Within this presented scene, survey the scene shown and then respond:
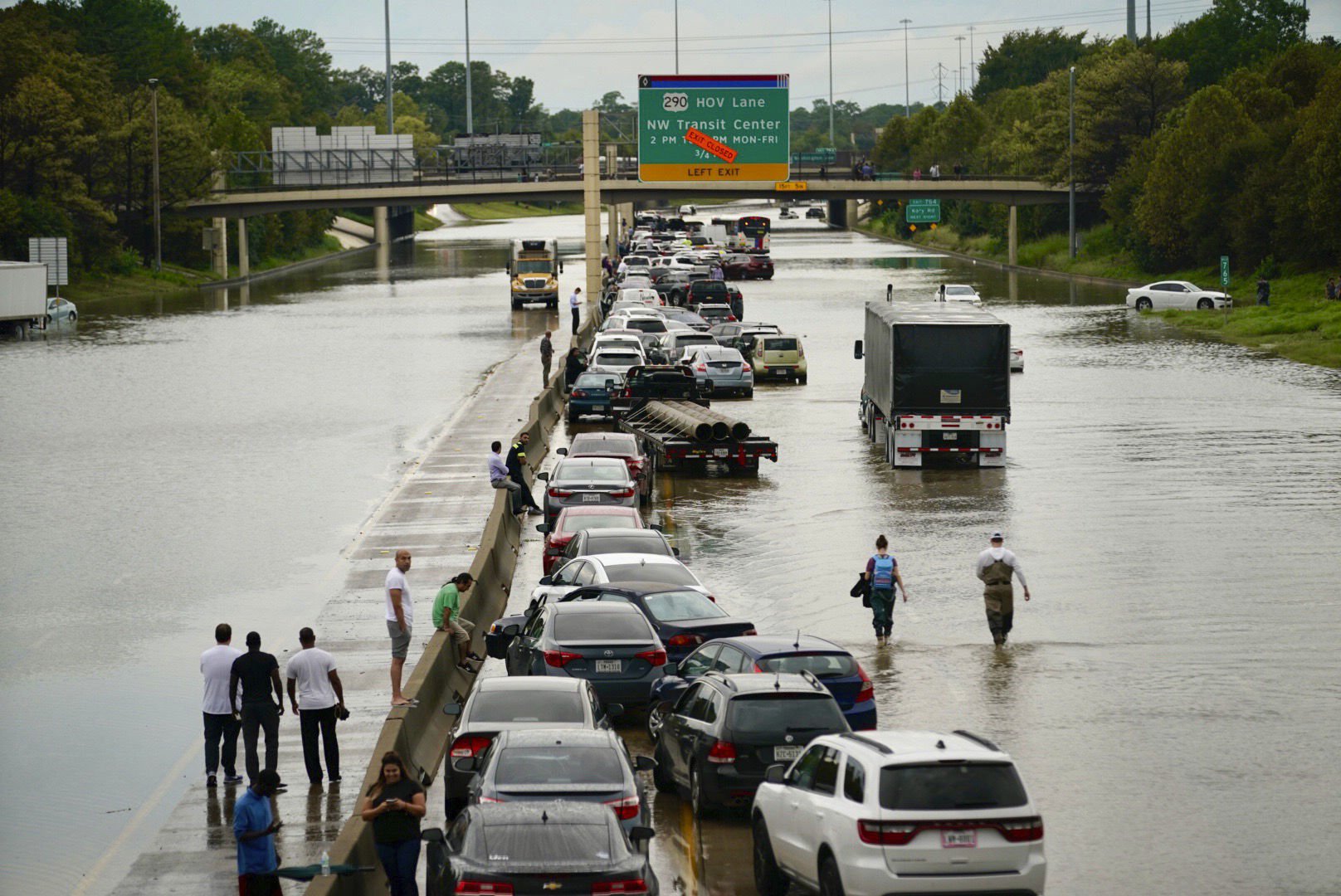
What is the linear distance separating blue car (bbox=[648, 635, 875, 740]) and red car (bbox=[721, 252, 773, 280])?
92.9 meters

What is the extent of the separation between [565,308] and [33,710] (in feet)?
230

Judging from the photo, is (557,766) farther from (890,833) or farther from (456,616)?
(456,616)

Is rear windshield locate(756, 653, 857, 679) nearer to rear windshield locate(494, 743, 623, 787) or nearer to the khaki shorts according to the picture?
rear windshield locate(494, 743, 623, 787)

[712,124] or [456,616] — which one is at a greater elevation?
[712,124]

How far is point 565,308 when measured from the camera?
297 ft

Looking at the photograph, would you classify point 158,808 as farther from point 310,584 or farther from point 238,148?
point 238,148

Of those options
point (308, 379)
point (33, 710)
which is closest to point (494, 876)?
point (33, 710)

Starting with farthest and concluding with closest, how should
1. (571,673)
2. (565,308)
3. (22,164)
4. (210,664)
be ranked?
(22,164) < (565,308) < (571,673) < (210,664)

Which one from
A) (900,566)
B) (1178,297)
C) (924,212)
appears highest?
(924,212)

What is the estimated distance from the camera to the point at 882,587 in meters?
23.1

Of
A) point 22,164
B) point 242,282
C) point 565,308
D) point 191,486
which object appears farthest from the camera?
point 242,282

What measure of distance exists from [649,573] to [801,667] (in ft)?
19.4

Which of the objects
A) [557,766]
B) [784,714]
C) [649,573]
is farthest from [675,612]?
[557,766]

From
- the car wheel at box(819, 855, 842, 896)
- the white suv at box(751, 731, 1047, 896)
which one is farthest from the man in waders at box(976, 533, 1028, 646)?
the car wheel at box(819, 855, 842, 896)
